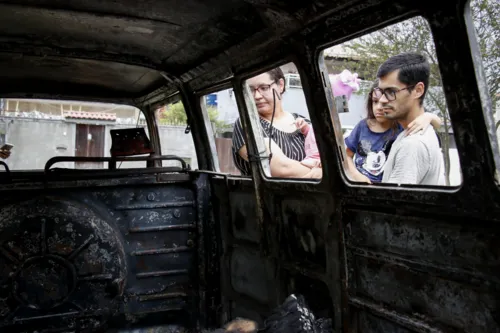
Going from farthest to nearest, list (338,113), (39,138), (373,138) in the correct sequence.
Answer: (39,138)
(338,113)
(373,138)

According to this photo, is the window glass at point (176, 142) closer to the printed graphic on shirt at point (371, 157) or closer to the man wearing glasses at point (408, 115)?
the printed graphic on shirt at point (371, 157)

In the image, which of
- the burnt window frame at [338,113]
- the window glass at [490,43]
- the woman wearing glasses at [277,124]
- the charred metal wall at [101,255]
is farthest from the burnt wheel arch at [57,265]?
the window glass at [490,43]

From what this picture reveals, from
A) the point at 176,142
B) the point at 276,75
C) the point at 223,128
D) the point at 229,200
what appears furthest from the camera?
the point at 176,142

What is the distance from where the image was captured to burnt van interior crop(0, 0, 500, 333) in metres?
1.77

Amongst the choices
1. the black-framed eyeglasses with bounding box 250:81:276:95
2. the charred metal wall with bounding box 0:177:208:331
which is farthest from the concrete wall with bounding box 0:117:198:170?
the black-framed eyeglasses with bounding box 250:81:276:95

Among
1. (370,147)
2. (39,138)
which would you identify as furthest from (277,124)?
(39,138)

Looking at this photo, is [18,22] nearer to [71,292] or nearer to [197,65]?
[197,65]

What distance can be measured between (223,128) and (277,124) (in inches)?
46.3

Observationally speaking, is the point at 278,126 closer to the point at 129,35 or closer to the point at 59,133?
the point at 129,35

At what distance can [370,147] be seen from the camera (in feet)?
7.83

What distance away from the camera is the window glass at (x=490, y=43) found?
5.29 ft

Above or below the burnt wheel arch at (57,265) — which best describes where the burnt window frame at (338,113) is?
above

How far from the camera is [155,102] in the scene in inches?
194

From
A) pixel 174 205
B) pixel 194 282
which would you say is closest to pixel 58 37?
pixel 174 205
